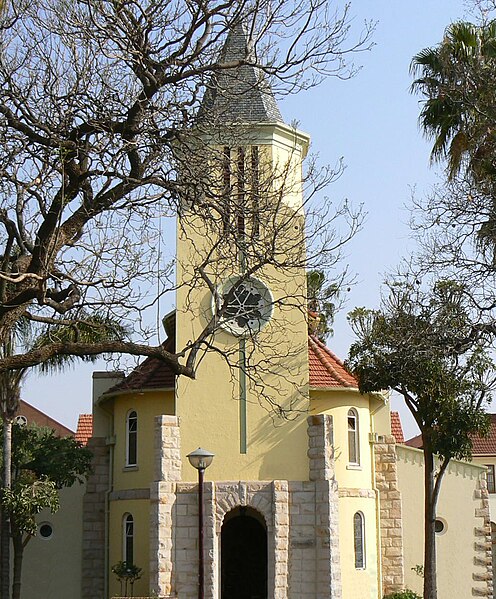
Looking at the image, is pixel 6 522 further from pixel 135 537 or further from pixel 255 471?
pixel 255 471

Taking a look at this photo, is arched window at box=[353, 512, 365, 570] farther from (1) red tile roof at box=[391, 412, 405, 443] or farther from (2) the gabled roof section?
(1) red tile roof at box=[391, 412, 405, 443]

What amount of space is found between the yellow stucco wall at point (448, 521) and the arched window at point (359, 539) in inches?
139

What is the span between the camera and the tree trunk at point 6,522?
1145 inches

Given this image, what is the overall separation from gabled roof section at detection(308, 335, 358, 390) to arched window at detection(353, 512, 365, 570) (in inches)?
135

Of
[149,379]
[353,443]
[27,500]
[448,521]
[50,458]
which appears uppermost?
[149,379]

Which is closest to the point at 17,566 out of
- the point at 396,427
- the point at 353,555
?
the point at 353,555

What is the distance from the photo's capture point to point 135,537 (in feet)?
96.2

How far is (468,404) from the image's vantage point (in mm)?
27750

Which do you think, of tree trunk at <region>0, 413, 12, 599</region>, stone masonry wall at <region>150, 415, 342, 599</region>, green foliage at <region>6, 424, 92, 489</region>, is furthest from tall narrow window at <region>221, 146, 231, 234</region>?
green foliage at <region>6, 424, 92, 489</region>

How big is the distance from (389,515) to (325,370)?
4738mm

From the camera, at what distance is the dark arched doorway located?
96.8 feet

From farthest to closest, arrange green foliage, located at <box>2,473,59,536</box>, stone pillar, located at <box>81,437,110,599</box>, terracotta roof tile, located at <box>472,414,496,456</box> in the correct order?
terracotta roof tile, located at <box>472,414,496,456</box>
stone pillar, located at <box>81,437,110,599</box>
green foliage, located at <box>2,473,59,536</box>

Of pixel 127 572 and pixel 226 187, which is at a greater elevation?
pixel 226 187

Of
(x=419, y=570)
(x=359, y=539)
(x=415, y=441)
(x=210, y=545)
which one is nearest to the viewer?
(x=210, y=545)
